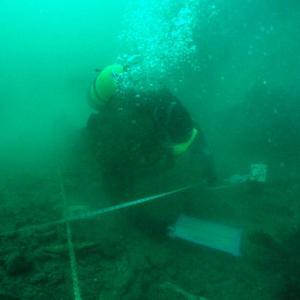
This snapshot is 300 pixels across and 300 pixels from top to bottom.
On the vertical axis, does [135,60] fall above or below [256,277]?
above

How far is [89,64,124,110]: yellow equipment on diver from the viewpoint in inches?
185

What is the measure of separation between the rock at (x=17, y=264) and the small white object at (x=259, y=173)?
361 cm

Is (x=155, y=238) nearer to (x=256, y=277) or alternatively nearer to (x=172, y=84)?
(x=256, y=277)

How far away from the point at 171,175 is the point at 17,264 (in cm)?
296

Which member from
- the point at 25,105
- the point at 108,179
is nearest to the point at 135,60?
the point at 108,179

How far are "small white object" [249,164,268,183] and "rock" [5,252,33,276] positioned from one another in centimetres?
361

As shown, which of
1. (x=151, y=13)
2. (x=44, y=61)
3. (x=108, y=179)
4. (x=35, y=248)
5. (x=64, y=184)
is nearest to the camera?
(x=35, y=248)

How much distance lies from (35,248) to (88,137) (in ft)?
6.86

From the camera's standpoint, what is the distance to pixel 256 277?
3.60 meters

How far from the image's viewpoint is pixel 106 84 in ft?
15.6

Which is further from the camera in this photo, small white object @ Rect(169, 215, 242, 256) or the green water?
small white object @ Rect(169, 215, 242, 256)

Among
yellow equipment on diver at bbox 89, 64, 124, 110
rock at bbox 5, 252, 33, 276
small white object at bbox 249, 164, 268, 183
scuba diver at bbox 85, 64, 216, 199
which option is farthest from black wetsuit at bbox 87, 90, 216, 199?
rock at bbox 5, 252, 33, 276

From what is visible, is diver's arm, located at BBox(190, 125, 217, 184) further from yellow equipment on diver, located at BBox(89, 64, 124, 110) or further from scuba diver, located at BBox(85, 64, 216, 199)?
yellow equipment on diver, located at BBox(89, 64, 124, 110)

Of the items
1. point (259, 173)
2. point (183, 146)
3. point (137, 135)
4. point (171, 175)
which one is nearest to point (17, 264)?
point (137, 135)
